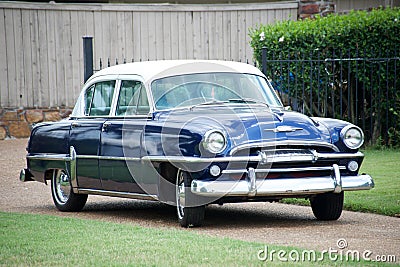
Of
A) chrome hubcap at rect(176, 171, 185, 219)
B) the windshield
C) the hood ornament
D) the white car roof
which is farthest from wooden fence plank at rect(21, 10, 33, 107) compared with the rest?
the hood ornament

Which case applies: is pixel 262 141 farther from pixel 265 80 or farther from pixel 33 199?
pixel 33 199

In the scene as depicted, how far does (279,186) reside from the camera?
7.86 meters

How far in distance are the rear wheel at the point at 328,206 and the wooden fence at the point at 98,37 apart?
9.63 metres

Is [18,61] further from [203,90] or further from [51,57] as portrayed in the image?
[203,90]

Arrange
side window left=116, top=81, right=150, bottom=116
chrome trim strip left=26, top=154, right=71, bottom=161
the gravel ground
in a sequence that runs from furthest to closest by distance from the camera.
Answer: chrome trim strip left=26, top=154, right=71, bottom=161
side window left=116, top=81, right=150, bottom=116
the gravel ground

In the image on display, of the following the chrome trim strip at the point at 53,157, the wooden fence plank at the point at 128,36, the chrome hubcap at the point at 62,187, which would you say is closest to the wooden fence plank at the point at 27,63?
the wooden fence plank at the point at 128,36

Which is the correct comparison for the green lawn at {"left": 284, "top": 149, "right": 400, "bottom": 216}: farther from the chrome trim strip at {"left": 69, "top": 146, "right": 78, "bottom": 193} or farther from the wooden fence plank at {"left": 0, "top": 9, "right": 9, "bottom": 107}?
the wooden fence plank at {"left": 0, "top": 9, "right": 9, "bottom": 107}

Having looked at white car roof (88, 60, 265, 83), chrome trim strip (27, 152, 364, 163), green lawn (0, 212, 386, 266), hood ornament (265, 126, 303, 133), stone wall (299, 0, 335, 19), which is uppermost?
stone wall (299, 0, 335, 19)

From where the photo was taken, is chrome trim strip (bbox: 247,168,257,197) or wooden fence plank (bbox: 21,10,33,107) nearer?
chrome trim strip (bbox: 247,168,257,197)

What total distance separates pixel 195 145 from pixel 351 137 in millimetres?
1648

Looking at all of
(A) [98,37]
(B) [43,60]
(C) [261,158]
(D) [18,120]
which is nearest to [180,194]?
(C) [261,158]

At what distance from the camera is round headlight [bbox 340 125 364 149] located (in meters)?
8.35

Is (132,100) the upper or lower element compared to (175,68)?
lower

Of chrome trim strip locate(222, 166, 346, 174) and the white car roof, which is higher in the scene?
the white car roof
